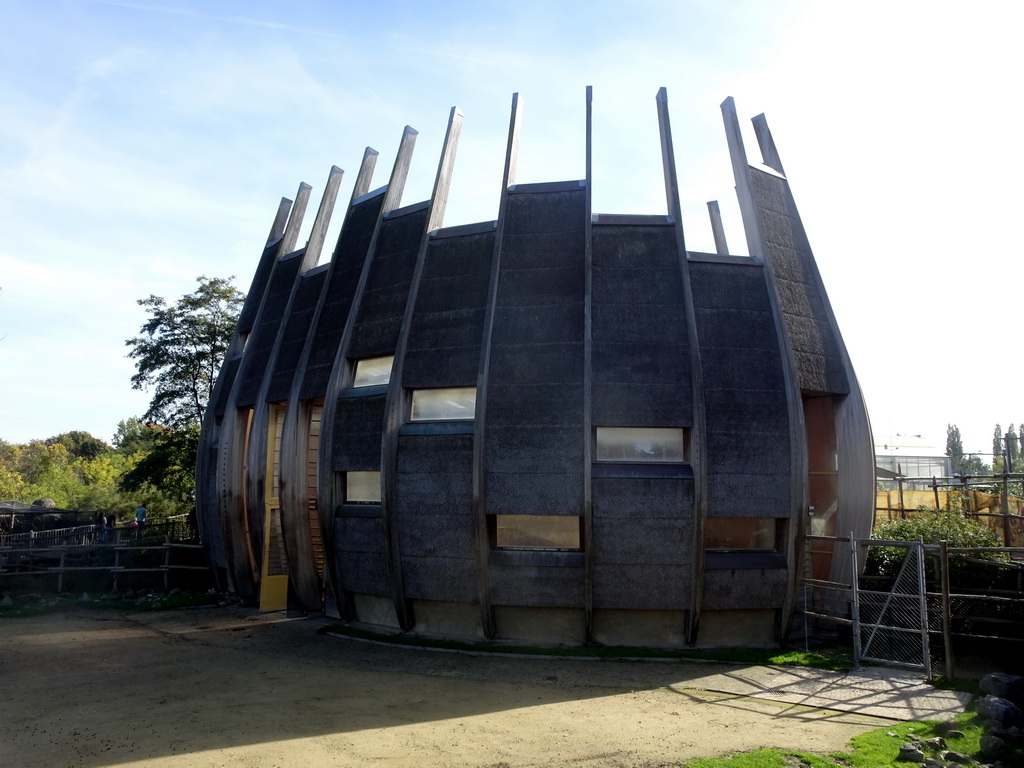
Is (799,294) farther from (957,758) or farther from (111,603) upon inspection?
(111,603)

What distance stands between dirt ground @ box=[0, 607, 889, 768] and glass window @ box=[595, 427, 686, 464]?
4.04 meters

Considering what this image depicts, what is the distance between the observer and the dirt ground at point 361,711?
9773mm

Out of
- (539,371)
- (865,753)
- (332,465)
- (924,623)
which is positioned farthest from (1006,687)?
(332,465)

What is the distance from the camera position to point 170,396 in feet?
127

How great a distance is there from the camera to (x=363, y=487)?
60.5 feet

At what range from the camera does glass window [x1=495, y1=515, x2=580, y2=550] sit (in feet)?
52.4

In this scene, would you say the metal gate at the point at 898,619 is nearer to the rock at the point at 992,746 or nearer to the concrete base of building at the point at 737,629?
the concrete base of building at the point at 737,629

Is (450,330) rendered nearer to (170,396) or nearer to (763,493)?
(763,493)

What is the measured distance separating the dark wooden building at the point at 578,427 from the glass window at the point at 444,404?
2.1 inches

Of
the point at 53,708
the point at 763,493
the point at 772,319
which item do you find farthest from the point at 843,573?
the point at 53,708

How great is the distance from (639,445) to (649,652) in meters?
4.10

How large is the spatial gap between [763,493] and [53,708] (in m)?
13.2

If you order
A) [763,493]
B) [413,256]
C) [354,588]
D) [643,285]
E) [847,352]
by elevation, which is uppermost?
[413,256]

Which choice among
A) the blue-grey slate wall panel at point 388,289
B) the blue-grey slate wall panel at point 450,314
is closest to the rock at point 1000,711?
the blue-grey slate wall panel at point 450,314
